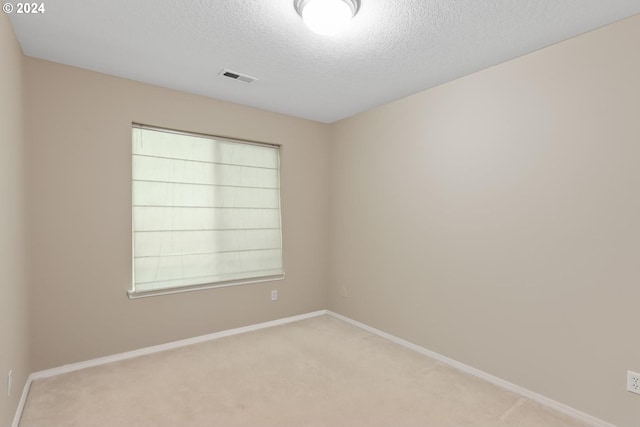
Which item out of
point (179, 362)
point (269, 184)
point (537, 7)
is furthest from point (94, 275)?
point (537, 7)

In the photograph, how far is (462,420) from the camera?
7.02ft

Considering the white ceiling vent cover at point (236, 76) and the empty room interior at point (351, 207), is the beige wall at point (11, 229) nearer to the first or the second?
the empty room interior at point (351, 207)

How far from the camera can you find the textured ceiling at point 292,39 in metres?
1.98

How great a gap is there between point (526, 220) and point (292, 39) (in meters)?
2.16

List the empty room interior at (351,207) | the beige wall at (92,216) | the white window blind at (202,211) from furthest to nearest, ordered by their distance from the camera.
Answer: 1. the white window blind at (202,211)
2. the beige wall at (92,216)
3. the empty room interior at (351,207)

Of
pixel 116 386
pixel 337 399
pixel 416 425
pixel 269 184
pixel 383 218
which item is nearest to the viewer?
pixel 416 425

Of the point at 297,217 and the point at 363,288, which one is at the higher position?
the point at 297,217

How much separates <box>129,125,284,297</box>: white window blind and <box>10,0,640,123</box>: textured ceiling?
0.67m

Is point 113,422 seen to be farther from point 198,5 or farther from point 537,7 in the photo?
point 537,7

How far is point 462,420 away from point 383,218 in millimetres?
2012

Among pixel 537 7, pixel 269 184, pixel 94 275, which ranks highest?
pixel 537 7

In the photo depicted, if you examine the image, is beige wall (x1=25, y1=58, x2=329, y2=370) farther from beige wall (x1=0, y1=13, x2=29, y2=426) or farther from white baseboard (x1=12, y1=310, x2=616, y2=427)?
beige wall (x1=0, y1=13, x2=29, y2=426)

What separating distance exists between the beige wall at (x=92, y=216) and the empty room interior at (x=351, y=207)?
2 cm

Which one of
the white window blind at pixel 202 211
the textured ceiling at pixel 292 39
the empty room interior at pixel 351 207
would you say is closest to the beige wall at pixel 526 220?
the empty room interior at pixel 351 207
